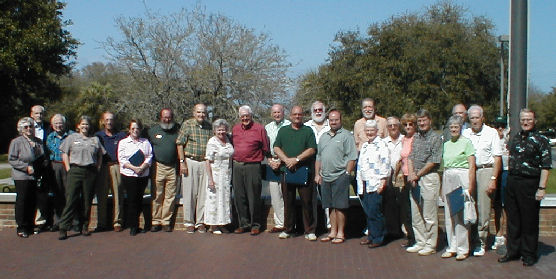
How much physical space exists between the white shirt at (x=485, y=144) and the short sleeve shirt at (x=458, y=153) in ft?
0.97

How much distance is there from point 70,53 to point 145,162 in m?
24.3

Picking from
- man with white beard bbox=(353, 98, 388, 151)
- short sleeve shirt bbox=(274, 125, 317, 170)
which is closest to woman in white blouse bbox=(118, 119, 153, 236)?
short sleeve shirt bbox=(274, 125, 317, 170)

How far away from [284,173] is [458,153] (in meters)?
2.57

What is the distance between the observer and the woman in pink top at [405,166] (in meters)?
7.91

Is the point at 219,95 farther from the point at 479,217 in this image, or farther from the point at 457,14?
the point at 457,14

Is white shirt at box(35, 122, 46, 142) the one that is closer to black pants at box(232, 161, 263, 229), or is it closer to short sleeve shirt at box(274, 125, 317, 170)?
black pants at box(232, 161, 263, 229)

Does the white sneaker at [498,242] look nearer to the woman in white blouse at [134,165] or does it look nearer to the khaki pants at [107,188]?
the woman in white blouse at [134,165]

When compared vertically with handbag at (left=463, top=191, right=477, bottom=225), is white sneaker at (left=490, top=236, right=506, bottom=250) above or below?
below

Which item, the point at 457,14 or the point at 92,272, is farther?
the point at 457,14

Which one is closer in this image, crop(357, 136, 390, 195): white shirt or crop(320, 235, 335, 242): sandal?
crop(357, 136, 390, 195): white shirt

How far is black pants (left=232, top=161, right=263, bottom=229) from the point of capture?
29.4ft

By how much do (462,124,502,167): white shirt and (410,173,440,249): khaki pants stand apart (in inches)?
23.2

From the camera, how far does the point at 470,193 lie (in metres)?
7.17

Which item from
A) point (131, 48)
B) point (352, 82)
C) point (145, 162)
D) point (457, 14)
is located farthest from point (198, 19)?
point (457, 14)
